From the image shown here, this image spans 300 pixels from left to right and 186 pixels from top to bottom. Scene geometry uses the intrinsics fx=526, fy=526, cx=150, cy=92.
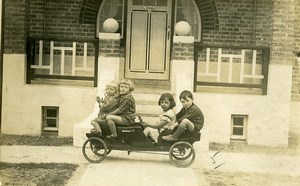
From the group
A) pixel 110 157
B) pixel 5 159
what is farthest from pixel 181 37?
pixel 5 159

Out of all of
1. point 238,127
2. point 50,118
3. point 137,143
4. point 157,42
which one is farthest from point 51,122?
point 238,127

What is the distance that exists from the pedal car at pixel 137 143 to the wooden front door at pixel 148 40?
3888 millimetres

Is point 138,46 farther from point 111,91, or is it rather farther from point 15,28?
point 111,91

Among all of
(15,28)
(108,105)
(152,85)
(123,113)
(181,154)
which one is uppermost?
(15,28)

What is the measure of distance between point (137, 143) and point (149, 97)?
2138 mm

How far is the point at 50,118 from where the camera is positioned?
1034 cm

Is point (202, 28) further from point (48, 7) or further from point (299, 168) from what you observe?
point (299, 168)

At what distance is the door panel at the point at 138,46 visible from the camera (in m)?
12.1

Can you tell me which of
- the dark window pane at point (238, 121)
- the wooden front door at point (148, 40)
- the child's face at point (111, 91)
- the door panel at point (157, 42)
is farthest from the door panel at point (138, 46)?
the child's face at point (111, 91)

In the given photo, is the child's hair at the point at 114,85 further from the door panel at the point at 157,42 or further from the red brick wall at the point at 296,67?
the red brick wall at the point at 296,67

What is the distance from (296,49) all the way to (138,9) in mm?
3693

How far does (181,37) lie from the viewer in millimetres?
10055

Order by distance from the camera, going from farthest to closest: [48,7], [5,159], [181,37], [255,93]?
[48,7], [255,93], [181,37], [5,159]

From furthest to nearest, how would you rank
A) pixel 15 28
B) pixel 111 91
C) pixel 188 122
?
pixel 15 28 → pixel 111 91 → pixel 188 122
